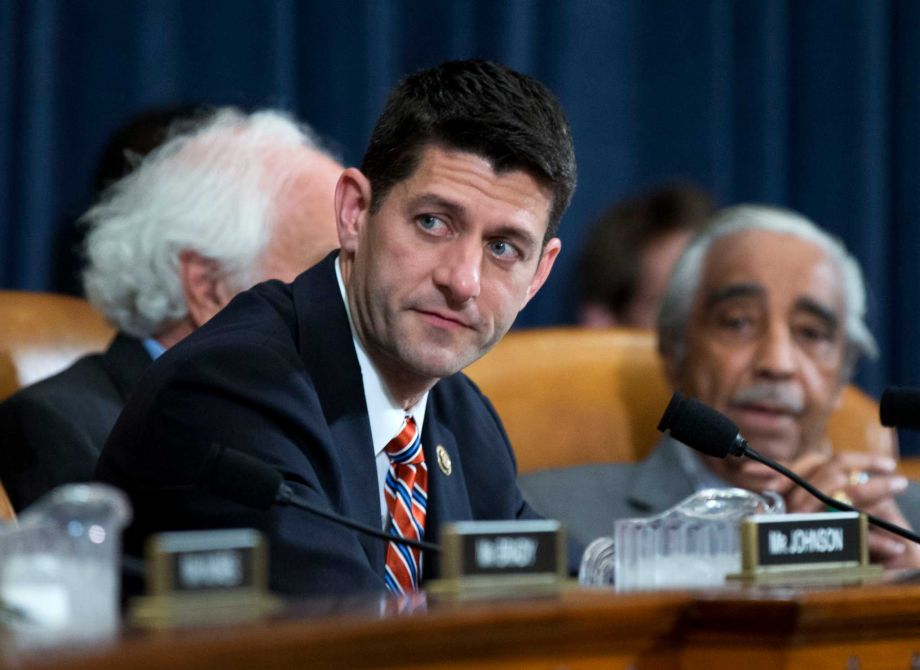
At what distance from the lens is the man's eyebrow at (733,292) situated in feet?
9.23

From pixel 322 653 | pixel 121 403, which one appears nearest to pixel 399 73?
pixel 121 403

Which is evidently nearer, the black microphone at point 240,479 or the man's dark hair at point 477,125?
the black microphone at point 240,479

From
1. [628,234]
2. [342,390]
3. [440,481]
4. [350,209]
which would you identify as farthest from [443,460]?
[628,234]

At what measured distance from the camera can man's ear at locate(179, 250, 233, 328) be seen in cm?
238

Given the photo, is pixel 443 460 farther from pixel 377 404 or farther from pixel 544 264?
pixel 544 264

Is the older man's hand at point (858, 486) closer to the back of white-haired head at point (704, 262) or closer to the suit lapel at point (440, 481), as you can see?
the back of white-haired head at point (704, 262)

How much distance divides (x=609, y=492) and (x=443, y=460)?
101 centimetres

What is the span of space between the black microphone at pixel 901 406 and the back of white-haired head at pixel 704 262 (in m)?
1.25

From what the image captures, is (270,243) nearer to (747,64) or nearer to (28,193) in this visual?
Result: (28,193)

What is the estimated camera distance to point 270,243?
2359 millimetres

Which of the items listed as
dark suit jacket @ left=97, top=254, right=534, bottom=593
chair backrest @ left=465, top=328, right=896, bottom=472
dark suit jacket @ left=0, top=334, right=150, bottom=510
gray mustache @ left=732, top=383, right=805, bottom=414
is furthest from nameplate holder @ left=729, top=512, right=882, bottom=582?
chair backrest @ left=465, top=328, right=896, bottom=472

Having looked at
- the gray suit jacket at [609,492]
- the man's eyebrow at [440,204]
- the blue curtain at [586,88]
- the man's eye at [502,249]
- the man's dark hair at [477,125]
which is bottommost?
the gray suit jacket at [609,492]

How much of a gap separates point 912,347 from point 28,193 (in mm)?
2112

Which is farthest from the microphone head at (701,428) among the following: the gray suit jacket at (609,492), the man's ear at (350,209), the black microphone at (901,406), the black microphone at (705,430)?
the gray suit jacket at (609,492)
